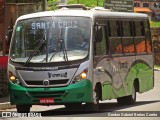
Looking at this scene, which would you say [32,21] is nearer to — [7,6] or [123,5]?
[7,6]

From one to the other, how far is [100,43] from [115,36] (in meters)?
1.74

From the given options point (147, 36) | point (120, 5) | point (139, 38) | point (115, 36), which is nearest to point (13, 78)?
point (115, 36)

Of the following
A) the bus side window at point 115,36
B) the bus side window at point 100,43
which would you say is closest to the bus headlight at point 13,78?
the bus side window at point 100,43

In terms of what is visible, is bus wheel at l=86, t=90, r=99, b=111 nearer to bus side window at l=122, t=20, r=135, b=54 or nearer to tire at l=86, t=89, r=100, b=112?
tire at l=86, t=89, r=100, b=112

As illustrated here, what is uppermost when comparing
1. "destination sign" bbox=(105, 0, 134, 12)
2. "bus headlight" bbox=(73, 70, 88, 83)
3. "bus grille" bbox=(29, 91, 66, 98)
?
"bus headlight" bbox=(73, 70, 88, 83)

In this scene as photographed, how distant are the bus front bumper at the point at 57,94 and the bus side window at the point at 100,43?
4.33 feet

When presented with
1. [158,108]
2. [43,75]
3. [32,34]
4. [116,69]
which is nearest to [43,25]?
[32,34]

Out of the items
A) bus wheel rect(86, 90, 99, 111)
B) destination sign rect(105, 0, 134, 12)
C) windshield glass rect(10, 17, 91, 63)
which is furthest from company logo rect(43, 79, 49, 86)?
destination sign rect(105, 0, 134, 12)

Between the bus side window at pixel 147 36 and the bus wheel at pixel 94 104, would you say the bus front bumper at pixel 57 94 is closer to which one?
the bus wheel at pixel 94 104

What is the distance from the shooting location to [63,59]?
50.0 ft

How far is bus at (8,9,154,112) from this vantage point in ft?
49.4

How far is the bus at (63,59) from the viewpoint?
15055 mm

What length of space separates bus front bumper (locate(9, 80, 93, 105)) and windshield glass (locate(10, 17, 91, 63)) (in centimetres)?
74

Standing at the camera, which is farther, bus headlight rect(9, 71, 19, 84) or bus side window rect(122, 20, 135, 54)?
bus side window rect(122, 20, 135, 54)
